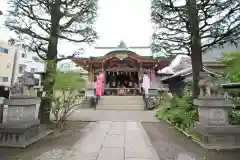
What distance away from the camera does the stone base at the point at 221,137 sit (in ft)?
15.0

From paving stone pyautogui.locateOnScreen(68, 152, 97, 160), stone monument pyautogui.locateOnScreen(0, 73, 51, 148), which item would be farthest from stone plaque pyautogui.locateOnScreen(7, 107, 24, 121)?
paving stone pyautogui.locateOnScreen(68, 152, 97, 160)

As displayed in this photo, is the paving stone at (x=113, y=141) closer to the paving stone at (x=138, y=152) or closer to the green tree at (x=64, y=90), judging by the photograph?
the paving stone at (x=138, y=152)

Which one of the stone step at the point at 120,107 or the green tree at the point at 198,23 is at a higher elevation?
the green tree at the point at 198,23

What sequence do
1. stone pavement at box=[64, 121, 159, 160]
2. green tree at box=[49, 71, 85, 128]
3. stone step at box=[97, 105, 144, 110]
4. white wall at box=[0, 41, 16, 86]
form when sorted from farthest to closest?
white wall at box=[0, 41, 16, 86] → stone step at box=[97, 105, 144, 110] → green tree at box=[49, 71, 85, 128] → stone pavement at box=[64, 121, 159, 160]

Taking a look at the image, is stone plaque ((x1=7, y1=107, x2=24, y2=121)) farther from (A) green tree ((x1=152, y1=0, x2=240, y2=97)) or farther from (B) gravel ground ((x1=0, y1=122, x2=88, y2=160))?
(A) green tree ((x1=152, y1=0, x2=240, y2=97))

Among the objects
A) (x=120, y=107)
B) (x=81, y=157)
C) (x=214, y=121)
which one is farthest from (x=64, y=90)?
(x=120, y=107)

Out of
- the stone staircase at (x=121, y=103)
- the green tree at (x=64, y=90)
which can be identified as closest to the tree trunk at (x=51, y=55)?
the green tree at (x=64, y=90)

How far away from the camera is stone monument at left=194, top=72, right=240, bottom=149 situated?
15.2 ft

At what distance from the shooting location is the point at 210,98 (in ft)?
16.1

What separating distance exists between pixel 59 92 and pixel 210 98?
5232 millimetres

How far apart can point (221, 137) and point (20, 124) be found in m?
5.34

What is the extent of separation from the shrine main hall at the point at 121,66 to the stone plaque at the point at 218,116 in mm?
11664

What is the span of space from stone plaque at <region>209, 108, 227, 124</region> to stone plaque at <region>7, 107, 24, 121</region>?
527 centimetres

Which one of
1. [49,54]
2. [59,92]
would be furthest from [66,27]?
[59,92]
